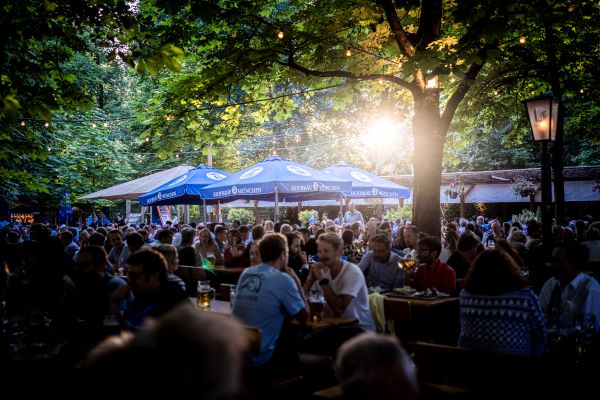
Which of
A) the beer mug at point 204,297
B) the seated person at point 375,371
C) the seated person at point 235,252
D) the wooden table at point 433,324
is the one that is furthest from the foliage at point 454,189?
the seated person at point 375,371

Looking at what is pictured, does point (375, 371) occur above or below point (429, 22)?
below

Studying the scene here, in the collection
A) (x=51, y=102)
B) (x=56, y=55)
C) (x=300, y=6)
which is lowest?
(x=51, y=102)

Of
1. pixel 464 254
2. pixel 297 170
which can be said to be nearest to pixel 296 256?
pixel 464 254

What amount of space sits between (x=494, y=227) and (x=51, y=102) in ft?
34.1

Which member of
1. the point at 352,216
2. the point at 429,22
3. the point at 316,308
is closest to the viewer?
the point at 316,308

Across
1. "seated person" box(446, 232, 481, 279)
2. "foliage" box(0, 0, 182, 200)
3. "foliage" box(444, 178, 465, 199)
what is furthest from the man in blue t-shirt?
"foliage" box(444, 178, 465, 199)

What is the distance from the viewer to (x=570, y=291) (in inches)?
196

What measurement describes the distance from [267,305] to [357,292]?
4.27 feet

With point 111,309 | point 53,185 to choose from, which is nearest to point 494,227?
point 111,309

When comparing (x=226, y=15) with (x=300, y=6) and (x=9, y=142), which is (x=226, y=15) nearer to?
(x=300, y=6)

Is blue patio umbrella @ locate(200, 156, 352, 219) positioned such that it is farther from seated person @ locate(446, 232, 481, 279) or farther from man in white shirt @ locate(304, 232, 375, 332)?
man in white shirt @ locate(304, 232, 375, 332)

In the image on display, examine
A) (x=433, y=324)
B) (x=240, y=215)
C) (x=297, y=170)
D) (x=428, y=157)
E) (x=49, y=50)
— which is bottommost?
(x=433, y=324)

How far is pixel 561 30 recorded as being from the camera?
45.5 ft

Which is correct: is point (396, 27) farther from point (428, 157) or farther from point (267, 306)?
point (267, 306)
